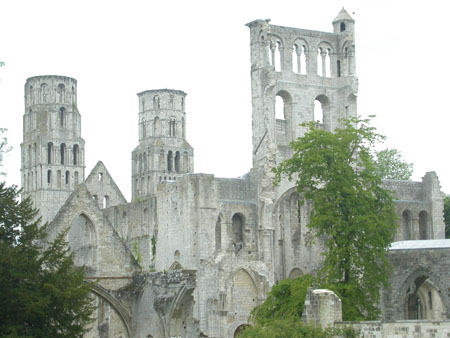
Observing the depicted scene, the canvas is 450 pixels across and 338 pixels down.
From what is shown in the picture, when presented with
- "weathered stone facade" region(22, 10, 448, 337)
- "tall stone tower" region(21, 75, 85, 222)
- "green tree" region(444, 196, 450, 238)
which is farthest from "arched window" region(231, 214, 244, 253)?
"tall stone tower" region(21, 75, 85, 222)

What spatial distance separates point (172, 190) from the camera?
48125 millimetres

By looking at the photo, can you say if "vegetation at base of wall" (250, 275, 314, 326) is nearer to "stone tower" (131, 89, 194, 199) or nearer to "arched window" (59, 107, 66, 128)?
"arched window" (59, 107, 66, 128)

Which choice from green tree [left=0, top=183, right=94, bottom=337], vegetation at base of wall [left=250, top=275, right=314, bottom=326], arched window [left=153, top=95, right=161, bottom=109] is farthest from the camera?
arched window [left=153, top=95, right=161, bottom=109]

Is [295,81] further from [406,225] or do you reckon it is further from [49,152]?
[49,152]

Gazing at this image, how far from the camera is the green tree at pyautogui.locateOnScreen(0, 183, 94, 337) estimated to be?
26188 mm

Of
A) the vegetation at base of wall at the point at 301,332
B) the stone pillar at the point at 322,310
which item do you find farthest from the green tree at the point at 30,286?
the stone pillar at the point at 322,310

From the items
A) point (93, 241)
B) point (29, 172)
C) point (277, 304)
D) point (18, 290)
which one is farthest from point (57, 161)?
point (18, 290)

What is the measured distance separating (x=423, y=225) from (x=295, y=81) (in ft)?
31.7

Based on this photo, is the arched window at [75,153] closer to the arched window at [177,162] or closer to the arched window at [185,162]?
the arched window at [177,162]

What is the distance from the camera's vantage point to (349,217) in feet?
115

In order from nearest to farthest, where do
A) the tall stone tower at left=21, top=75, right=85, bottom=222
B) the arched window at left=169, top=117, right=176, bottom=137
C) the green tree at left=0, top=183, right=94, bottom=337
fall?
the green tree at left=0, top=183, right=94, bottom=337 < the tall stone tower at left=21, top=75, right=85, bottom=222 < the arched window at left=169, top=117, right=176, bottom=137

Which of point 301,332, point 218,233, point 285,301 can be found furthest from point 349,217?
point 218,233

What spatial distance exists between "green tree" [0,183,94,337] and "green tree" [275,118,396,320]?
9307mm

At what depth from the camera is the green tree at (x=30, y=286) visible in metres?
26.2
